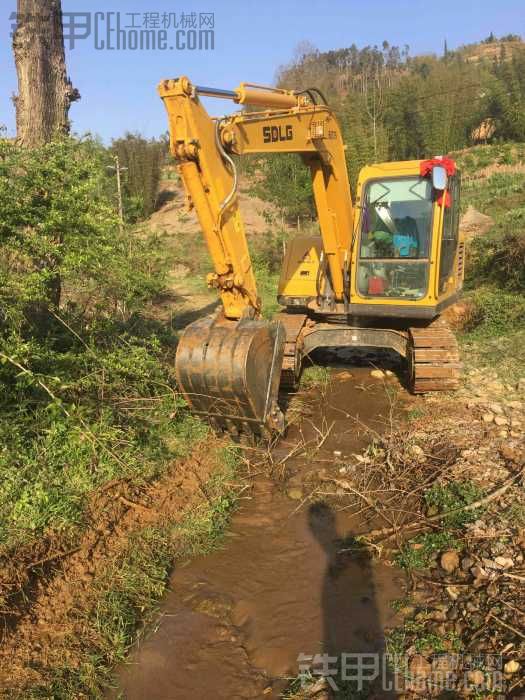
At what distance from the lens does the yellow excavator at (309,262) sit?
4602 millimetres

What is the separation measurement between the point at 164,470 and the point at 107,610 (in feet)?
5.11

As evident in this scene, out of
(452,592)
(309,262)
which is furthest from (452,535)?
(309,262)

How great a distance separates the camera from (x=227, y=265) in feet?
16.0

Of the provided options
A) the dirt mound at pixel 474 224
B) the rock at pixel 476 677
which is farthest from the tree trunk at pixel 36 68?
the dirt mound at pixel 474 224

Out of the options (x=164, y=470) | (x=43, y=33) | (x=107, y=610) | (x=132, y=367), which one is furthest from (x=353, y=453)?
(x=43, y=33)

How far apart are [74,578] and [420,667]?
86.8 inches

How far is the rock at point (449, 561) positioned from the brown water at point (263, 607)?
0.32 metres

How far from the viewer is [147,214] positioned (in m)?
28.3

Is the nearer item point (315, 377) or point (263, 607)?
point (263, 607)

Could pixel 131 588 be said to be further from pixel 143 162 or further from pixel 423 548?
pixel 143 162

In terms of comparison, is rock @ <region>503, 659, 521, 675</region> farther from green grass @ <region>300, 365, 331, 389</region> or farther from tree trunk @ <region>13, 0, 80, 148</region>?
tree trunk @ <region>13, 0, 80, 148</region>

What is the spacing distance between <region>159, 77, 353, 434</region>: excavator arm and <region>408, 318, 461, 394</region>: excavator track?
215 cm

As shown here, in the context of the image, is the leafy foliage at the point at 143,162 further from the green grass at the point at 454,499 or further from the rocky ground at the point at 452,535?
the green grass at the point at 454,499

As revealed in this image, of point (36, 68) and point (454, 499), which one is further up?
point (36, 68)
